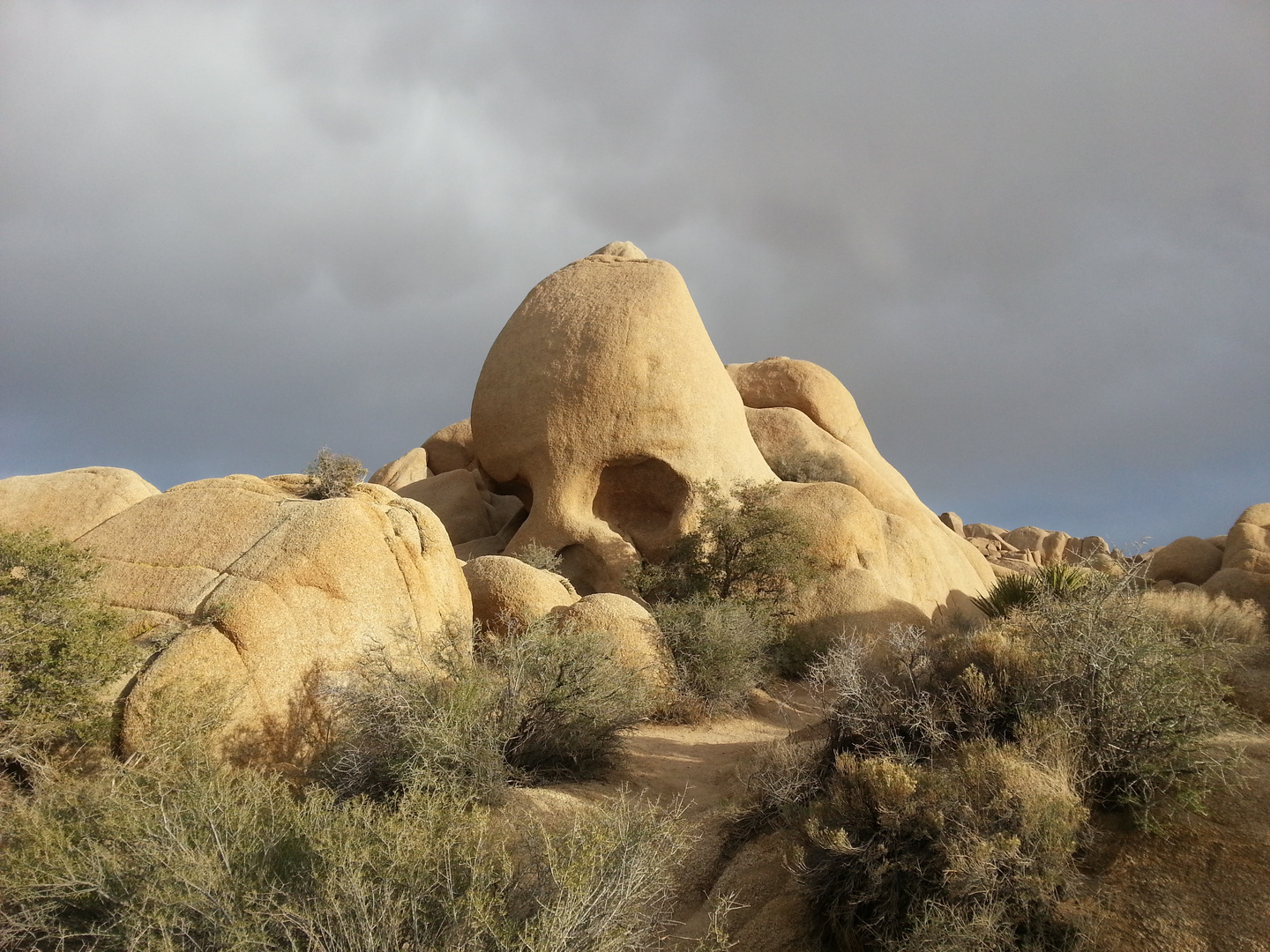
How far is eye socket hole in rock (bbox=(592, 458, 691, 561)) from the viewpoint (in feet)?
52.5

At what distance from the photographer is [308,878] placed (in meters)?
3.65

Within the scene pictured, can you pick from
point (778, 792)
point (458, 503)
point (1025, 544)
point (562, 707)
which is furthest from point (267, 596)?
point (1025, 544)

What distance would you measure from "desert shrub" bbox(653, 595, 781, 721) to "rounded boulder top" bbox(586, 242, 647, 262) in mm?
9321

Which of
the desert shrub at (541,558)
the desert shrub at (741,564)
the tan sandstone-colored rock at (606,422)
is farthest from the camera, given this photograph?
the tan sandstone-colored rock at (606,422)

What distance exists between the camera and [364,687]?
679 cm

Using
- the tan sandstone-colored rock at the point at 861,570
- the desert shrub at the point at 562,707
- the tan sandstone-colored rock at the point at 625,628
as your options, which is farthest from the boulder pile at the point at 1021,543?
the desert shrub at the point at 562,707

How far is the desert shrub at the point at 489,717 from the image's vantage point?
5.80 metres

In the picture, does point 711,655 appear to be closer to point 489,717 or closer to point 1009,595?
point 489,717

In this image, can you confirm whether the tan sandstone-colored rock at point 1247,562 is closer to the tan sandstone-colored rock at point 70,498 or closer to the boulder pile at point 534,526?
the boulder pile at point 534,526

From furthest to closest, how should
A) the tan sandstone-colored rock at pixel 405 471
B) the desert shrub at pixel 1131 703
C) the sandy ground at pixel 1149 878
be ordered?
the tan sandstone-colored rock at pixel 405 471 → the desert shrub at pixel 1131 703 → the sandy ground at pixel 1149 878

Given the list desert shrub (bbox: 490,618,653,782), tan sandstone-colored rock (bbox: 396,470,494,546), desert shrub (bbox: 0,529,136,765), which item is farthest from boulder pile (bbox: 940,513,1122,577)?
desert shrub (bbox: 0,529,136,765)

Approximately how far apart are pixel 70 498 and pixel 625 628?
6.46 m

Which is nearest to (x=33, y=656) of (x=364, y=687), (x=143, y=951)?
(x=364, y=687)

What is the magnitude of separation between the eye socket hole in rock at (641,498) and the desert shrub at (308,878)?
1163cm
